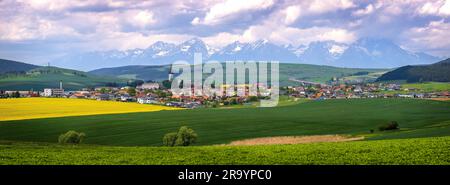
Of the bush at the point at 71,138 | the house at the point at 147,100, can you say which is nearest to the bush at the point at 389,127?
the bush at the point at 71,138

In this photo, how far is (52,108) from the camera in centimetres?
12194

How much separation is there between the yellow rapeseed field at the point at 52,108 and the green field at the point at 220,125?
356 inches

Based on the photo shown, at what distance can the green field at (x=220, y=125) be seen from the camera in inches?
3051

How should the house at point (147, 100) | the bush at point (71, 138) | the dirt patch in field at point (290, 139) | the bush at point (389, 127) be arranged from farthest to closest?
the house at point (147, 100)
the bush at point (389, 127)
the dirt patch in field at point (290, 139)
the bush at point (71, 138)

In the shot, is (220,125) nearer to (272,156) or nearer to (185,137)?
(185,137)

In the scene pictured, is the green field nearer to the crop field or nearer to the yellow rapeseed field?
the yellow rapeseed field

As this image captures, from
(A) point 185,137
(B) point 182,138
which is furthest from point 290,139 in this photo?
(B) point 182,138

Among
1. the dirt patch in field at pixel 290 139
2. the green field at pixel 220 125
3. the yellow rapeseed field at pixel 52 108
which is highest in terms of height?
the yellow rapeseed field at pixel 52 108

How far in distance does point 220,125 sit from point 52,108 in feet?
166

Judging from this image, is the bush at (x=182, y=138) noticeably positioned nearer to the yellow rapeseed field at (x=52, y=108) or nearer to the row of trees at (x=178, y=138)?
the row of trees at (x=178, y=138)

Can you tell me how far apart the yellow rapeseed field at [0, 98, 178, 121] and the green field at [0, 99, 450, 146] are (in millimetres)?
9053
